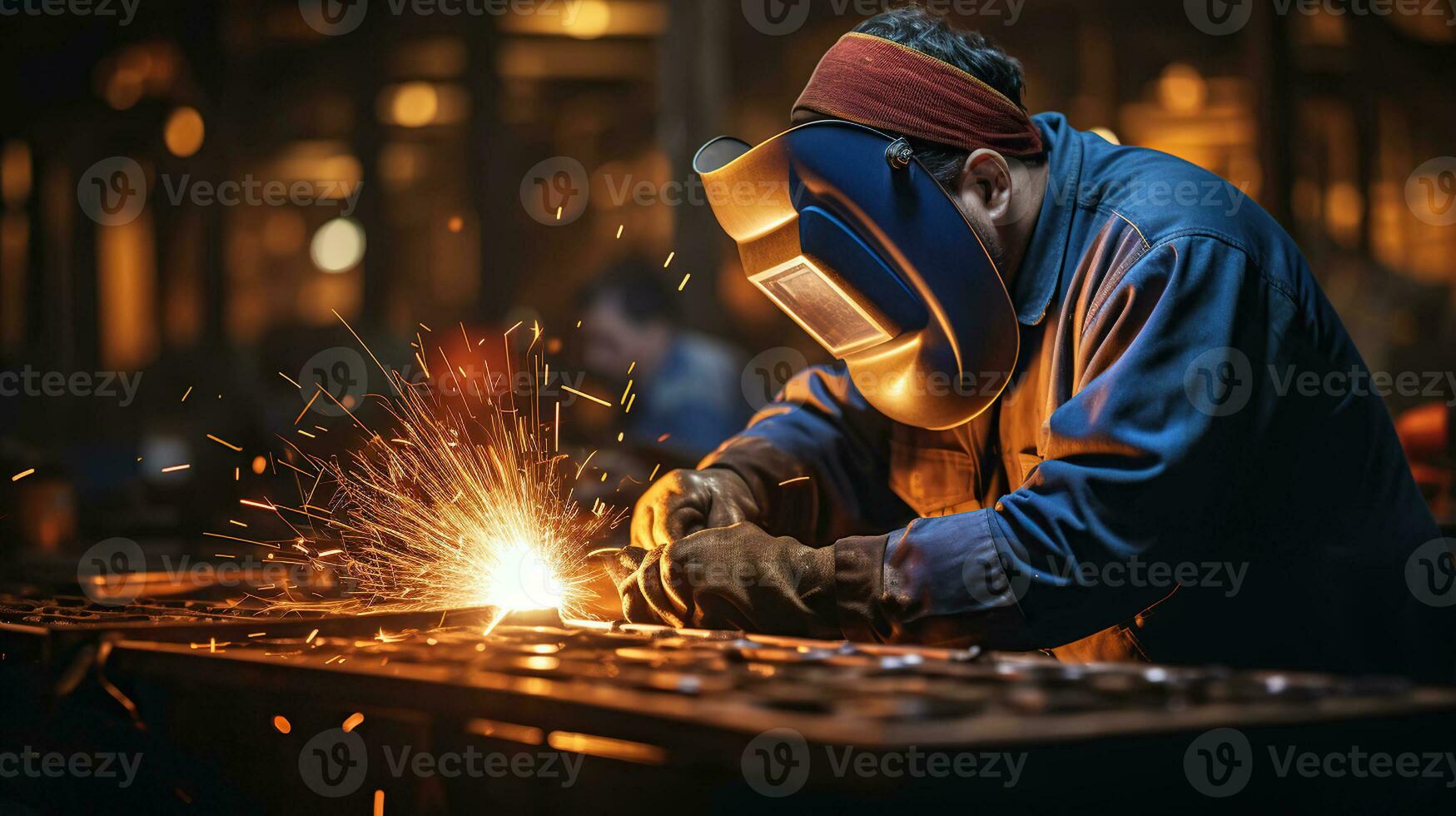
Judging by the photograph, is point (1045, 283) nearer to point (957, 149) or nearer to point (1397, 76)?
point (957, 149)

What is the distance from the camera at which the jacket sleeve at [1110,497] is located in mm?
1517

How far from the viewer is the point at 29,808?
6.06 ft

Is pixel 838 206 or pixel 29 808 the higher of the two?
pixel 838 206

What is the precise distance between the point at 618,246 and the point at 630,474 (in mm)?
2744

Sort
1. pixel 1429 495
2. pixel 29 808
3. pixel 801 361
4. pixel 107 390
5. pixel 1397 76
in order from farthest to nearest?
pixel 107 390 → pixel 801 361 → pixel 1397 76 → pixel 1429 495 → pixel 29 808

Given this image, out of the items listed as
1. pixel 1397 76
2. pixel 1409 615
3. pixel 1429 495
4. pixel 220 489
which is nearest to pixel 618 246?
pixel 220 489
